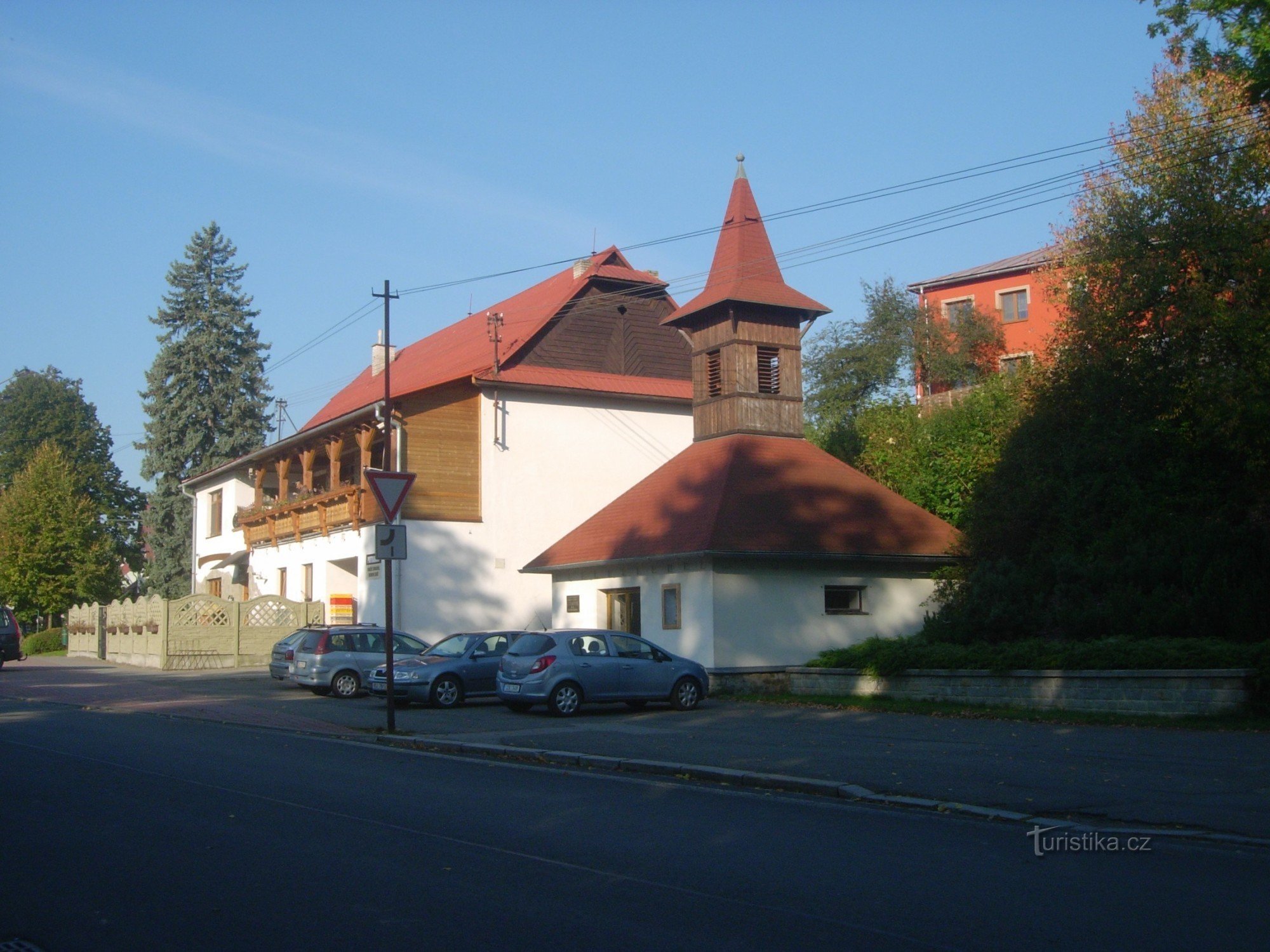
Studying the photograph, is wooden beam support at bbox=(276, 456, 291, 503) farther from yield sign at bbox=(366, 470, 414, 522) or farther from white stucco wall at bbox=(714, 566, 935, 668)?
yield sign at bbox=(366, 470, 414, 522)

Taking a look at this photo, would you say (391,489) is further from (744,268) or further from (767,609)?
(744,268)

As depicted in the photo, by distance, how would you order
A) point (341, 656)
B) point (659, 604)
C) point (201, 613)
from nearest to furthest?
1. point (341, 656)
2. point (659, 604)
3. point (201, 613)

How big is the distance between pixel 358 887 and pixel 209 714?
14.9m

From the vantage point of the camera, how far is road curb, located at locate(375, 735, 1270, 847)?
9273mm

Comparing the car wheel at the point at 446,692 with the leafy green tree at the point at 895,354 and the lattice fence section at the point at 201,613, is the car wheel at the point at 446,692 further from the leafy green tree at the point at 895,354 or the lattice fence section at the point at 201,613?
the leafy green tree at the point at 895,354

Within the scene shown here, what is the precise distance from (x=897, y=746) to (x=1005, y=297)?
40.3m

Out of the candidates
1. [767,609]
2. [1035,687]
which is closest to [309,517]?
[767,609]

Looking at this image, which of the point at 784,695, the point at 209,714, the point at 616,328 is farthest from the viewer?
the point at 616,328

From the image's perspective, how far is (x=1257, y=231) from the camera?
2297cm

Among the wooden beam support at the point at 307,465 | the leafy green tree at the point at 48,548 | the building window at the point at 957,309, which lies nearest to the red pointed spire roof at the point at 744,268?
the wooden beam support at the point at 307,465

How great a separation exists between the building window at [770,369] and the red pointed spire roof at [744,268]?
3.98 ft

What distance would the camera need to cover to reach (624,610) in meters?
29.4

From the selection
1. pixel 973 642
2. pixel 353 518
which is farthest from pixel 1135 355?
pixel 353 518

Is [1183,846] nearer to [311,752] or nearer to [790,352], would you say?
[311,752]
